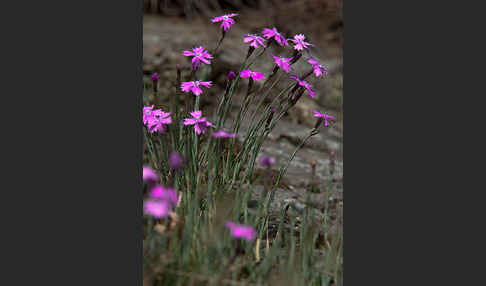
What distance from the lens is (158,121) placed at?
6.86 ft

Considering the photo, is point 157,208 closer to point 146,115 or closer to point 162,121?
point 162,121

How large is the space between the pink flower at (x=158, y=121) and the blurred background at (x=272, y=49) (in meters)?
1.11

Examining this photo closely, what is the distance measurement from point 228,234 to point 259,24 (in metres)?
3.49

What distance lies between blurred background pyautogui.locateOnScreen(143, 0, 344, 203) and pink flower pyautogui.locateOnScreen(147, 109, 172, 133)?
43.5 inches

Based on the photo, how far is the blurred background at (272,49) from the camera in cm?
358

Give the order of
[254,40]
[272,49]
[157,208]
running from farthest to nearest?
[272,49] → [254,40] → [157,208]

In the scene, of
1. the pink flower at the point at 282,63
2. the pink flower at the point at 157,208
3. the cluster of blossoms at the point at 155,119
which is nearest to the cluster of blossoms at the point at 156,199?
the pink flower at the point at 157,208

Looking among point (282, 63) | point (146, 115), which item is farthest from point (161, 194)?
point (282, 63)

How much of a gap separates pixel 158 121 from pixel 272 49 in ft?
9.36

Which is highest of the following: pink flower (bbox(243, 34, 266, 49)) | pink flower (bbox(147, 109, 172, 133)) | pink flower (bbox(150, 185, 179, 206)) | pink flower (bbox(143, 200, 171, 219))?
pink flower (bbox(243, 34, 266, 49))

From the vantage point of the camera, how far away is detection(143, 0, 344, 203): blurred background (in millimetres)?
3582

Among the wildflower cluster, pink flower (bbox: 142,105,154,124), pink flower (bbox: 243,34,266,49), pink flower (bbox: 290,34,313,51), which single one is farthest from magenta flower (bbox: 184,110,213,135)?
pink flower (bbox: 290,34,313,51)

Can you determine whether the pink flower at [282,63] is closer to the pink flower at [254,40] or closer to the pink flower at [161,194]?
the pink flower at [254,40]

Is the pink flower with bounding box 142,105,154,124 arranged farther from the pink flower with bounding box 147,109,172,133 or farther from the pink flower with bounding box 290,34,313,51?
the pink flower with bounding box 290,34,313,51
